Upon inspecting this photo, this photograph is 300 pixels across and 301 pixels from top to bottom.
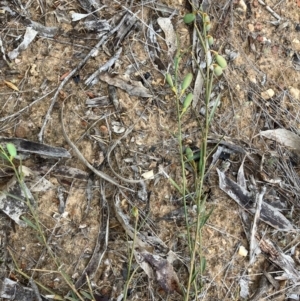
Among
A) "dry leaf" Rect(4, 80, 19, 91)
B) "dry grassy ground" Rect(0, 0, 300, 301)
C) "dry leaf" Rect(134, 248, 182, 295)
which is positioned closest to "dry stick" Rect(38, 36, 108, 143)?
"dry grassy ground" Rect(0, 0, 300, 301)

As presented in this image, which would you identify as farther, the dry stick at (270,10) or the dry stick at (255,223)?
the dry stick at (270,10)

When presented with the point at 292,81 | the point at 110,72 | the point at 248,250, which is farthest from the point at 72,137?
the point at 292,81

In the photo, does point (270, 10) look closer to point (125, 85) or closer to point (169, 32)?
point (169, 32)

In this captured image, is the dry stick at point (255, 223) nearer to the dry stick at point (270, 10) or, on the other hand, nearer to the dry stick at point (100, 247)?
the dry stick at point (100, 247)

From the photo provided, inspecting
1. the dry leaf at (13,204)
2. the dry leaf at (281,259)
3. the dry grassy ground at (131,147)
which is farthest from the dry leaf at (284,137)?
the dry leaf at (13,204)

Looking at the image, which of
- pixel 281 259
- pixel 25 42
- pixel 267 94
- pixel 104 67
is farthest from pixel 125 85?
pixel 281 259

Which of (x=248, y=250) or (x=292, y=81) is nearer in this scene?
(x=248, y=250)

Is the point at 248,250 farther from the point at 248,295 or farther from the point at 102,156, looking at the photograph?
the point at 102,156

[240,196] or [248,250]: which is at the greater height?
[240,196]
